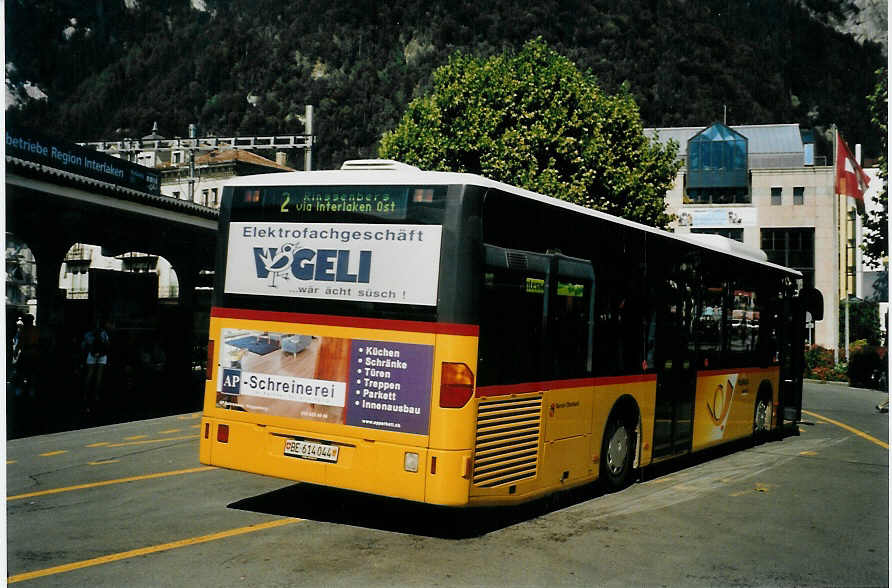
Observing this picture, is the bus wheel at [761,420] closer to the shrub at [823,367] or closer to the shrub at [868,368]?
the shrub at [868,368]

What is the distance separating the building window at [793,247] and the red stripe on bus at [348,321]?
6523 cm

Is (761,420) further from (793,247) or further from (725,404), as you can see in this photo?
(793,247)

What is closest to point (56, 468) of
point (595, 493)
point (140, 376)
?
point (595, 493)

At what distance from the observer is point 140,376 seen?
85.6ft

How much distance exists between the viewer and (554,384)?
27.0ft

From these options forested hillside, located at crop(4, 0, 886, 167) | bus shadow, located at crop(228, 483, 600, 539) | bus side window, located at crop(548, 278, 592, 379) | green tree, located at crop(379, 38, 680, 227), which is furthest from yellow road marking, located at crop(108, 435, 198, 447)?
forested hillside, located at crop(4, 0, 886, 167)

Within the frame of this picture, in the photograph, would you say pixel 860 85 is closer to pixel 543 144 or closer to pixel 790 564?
pixel 543 144

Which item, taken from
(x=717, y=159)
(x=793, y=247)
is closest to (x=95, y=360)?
(x=793, y=247)

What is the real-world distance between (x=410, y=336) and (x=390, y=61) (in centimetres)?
13907

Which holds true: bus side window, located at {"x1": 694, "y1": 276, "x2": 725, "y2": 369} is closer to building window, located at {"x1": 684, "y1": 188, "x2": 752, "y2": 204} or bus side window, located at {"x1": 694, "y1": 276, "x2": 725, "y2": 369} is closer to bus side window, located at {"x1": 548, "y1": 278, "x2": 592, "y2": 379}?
bus side window, located at {"x1": 548, "y1": 278, "x2": 592, "y2": 379}

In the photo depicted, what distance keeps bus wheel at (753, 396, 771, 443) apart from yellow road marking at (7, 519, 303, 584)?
8.90 metres

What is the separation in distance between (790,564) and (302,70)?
126997 mm

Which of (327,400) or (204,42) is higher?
(204,42)

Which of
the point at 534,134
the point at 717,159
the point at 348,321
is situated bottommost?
the point at 348,321
